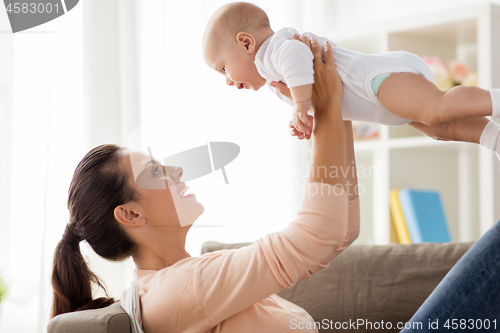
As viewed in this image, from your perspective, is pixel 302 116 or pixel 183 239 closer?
pixel 302 116

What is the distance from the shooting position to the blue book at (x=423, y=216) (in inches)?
87.1

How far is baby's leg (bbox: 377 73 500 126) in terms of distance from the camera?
0.94 metres

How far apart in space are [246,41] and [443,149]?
59.9 inches


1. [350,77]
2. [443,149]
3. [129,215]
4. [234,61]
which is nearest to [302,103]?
[350,77]

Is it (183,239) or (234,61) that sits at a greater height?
(234,61)

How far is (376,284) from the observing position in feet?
5.11

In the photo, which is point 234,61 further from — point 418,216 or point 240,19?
point 418,216

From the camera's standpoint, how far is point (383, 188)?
232 cm

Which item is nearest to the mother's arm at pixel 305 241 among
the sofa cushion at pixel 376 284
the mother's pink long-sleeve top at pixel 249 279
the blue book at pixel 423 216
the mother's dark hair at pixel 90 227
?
the mother's pink long-sleeve top at pixel 249 279

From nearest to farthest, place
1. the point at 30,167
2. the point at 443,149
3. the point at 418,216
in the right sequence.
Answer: the point at 30,167
the point at 418,216
the point at 443,149

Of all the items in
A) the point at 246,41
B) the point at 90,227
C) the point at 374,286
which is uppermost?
the point at 246,41

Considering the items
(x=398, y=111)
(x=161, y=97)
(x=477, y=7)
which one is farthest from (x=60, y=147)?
(x=477, y=7)

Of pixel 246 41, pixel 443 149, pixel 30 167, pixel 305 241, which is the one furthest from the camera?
pixel 443 149

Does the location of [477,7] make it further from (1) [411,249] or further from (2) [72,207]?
(2) [72,207]
